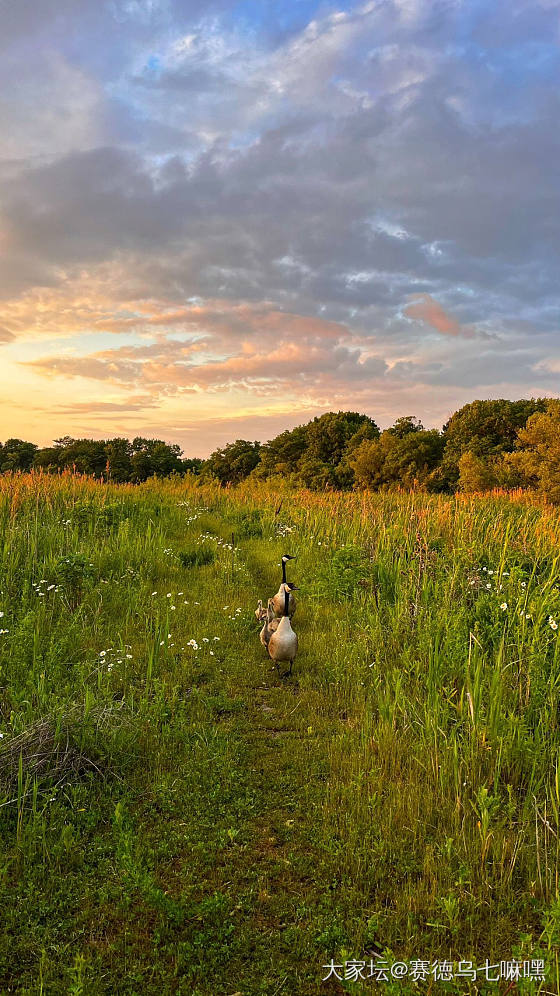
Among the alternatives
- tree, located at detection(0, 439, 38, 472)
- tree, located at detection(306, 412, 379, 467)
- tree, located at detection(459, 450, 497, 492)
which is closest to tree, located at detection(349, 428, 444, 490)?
Result: tree, located at detection(459, 450, 497, 492)

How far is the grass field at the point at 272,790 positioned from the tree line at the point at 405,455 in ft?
73.5

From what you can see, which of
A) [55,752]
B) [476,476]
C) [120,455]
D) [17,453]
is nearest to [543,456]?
[476,476]

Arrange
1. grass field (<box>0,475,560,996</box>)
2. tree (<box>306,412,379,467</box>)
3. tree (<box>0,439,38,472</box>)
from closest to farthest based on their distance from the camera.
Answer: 1. grass field (<box>0,475,560,996</box>)
2. tree (<box>0,439,38,472</box>)
3. tree (<box>306,412,379,467</box>)

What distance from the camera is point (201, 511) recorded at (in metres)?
16.0

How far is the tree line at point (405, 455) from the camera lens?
95.3 ft

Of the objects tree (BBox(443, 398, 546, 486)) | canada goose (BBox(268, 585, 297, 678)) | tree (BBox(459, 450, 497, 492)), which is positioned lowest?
canada goose (BBox(268, 585, 297, 678))

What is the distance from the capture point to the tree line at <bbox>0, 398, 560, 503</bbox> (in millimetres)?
29062

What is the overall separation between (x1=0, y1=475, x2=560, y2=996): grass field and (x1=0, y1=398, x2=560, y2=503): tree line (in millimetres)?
22403

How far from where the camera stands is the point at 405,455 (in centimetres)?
3628

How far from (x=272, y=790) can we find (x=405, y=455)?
33.9 metres

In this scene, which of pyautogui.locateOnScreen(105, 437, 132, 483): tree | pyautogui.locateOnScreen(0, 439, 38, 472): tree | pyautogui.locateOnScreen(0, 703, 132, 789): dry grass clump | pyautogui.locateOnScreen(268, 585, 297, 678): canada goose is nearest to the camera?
pyautogui.locateOnScreen(0, 703, 132, 789): dry grass clump

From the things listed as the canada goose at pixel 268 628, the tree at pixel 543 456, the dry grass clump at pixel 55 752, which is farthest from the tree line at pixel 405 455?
the dry grass clump at pixel 55 752

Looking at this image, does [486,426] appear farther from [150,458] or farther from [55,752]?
[55,752]

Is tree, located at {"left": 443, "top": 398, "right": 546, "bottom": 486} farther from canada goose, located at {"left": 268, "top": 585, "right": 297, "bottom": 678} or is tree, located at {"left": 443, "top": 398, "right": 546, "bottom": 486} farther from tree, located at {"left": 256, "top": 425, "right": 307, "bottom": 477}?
canada goose, located at {"left": 268, "top": 585, "right": 297, "bottom": 678}
